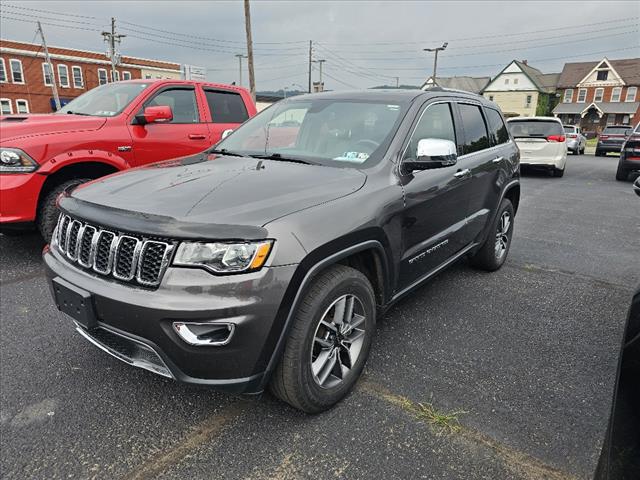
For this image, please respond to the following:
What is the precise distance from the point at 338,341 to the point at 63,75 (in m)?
48.9

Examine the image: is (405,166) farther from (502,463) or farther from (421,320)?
(502,463)

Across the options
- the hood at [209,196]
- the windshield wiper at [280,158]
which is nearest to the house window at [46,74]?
the windshield wiper at [280,158]

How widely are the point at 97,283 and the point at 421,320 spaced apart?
7.80 ft

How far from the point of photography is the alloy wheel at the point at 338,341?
2.34 m

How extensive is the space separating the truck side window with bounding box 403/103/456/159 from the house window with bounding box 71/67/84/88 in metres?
48.2

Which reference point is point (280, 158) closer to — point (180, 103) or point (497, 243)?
point (497, 243)

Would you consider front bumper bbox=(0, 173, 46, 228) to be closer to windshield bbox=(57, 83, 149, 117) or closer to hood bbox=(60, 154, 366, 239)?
windshield bbox=(57, 83, 149, 117)

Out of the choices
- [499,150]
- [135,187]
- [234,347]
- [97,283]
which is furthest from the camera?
[499,150]

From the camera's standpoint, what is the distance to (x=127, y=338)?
2008 mm

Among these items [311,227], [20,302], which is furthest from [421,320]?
[20,302]

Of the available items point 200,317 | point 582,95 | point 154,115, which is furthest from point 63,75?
point 582,95

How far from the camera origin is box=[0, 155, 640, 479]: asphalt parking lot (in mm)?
2088

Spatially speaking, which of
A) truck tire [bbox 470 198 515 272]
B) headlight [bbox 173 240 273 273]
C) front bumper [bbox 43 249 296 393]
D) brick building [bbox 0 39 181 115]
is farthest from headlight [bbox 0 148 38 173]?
brick building [bbox 0 39 181 115]

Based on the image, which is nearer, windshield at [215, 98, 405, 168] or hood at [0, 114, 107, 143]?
windshield at [215, 98, 405, 168]
